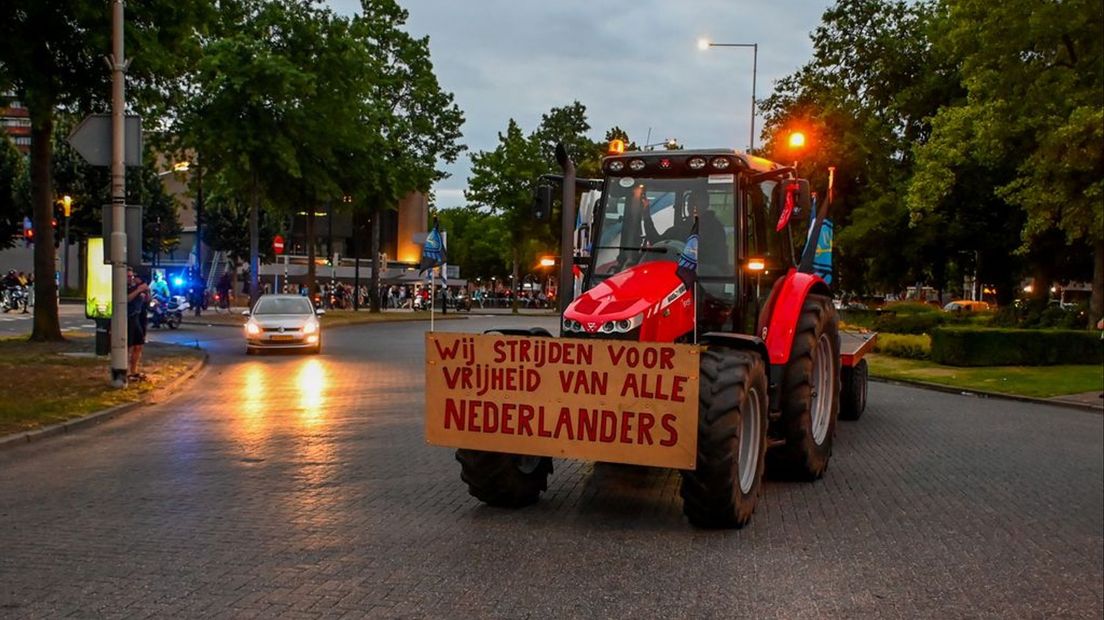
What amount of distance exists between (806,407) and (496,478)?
292 cm

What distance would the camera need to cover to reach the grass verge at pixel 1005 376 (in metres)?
19.1

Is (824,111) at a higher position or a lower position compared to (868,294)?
higher

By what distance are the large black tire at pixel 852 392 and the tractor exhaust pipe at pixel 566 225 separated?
20.6 ft

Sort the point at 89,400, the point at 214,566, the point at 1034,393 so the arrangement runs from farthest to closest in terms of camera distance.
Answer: the point at 1034,393 < the point at 89,400 < the point at 214,566

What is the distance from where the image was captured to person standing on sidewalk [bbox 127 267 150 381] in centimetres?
1631

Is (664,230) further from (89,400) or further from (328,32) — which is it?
(328,32)

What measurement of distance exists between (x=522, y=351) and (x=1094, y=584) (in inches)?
155

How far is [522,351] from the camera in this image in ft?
22.9

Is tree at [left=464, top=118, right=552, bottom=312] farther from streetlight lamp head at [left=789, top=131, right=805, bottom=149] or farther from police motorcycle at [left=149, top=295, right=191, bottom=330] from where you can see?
streetlight lamp head at [left=789, top=131, right=805, bottom=149]

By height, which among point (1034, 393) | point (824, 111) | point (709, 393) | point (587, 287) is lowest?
point (1034, 393)

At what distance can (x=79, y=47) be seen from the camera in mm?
17750

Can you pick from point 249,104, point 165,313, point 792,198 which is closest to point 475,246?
point 165,313

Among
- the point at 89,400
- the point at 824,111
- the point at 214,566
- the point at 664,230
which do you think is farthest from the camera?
the point at 824,111

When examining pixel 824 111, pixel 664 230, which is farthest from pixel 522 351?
pixel 824 111
